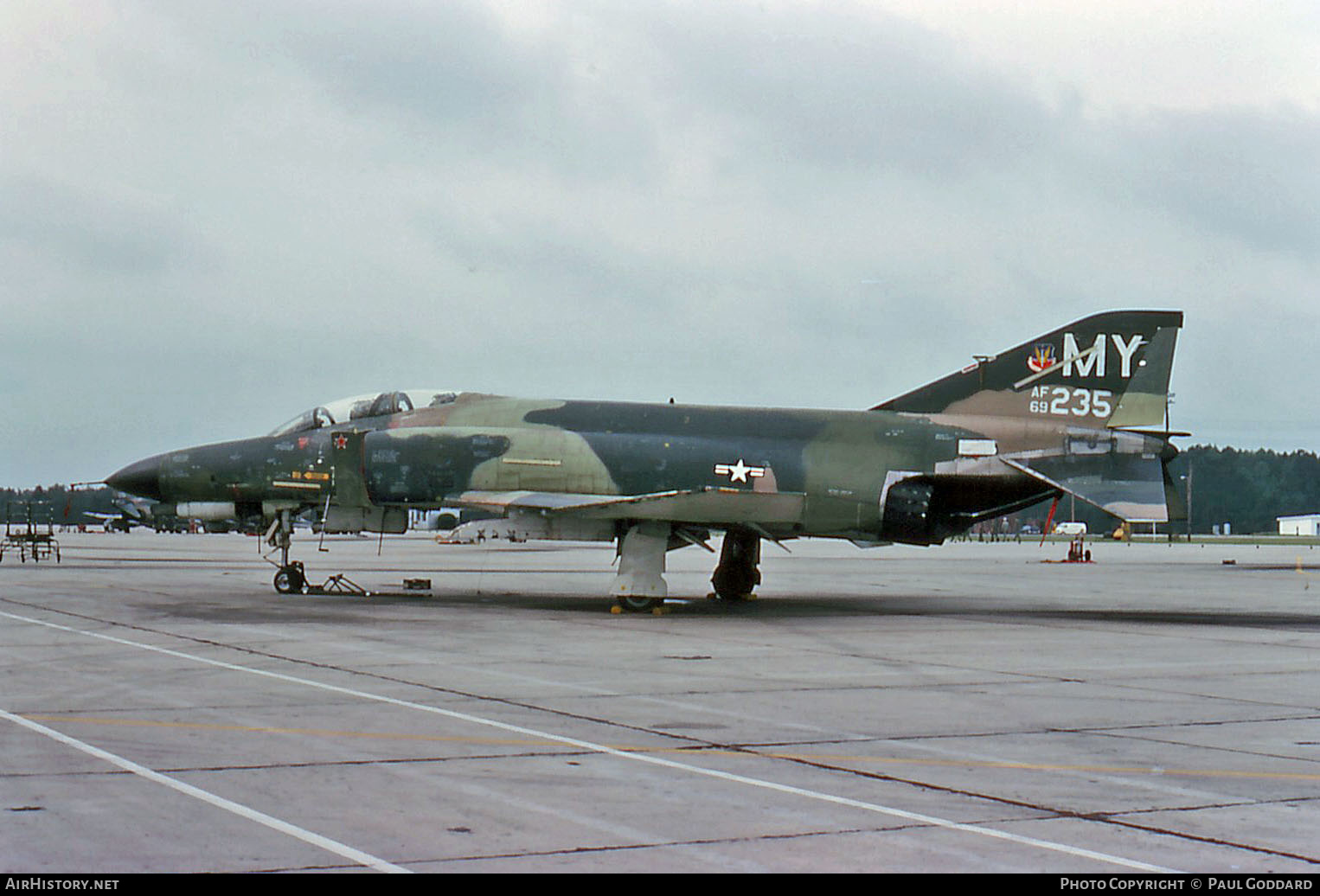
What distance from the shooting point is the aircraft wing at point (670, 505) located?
816 inches

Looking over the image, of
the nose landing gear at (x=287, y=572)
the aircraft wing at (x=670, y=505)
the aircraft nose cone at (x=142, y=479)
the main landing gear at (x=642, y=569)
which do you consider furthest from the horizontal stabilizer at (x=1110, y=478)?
the aircraft nose cone at (x=142, y=479)

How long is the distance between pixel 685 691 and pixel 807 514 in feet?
32.7

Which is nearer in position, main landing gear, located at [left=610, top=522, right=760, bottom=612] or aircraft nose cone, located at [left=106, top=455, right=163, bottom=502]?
main landing gear, located at [left=610, top=522, right=760, bottom=612]

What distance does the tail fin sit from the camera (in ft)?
73.2

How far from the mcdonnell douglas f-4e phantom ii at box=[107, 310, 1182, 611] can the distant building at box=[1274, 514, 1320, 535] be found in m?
130

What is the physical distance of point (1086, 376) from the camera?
22531 mm

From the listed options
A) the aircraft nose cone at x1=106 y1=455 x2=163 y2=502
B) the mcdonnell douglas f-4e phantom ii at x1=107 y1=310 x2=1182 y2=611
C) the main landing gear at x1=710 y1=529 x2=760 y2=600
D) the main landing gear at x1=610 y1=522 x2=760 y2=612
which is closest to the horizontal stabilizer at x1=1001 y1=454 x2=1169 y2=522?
the mcdonnell douglas f-4e phantom ii at x1=107 y1=310 x2=1182 y2=611

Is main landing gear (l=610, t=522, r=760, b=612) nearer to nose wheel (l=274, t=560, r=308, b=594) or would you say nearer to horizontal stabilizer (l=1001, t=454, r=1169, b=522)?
horizontal stabilizer (l=1001, t=454, r=1169, b=522)

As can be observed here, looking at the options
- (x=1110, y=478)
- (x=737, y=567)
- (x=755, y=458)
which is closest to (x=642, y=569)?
(x=755, y=458)

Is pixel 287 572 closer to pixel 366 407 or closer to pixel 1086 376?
pixel 366 407

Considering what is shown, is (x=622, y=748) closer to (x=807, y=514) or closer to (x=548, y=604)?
(x=807, y=514)

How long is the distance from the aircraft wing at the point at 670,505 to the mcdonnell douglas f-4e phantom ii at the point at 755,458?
43mm

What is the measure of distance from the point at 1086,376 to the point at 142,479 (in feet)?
53.3
